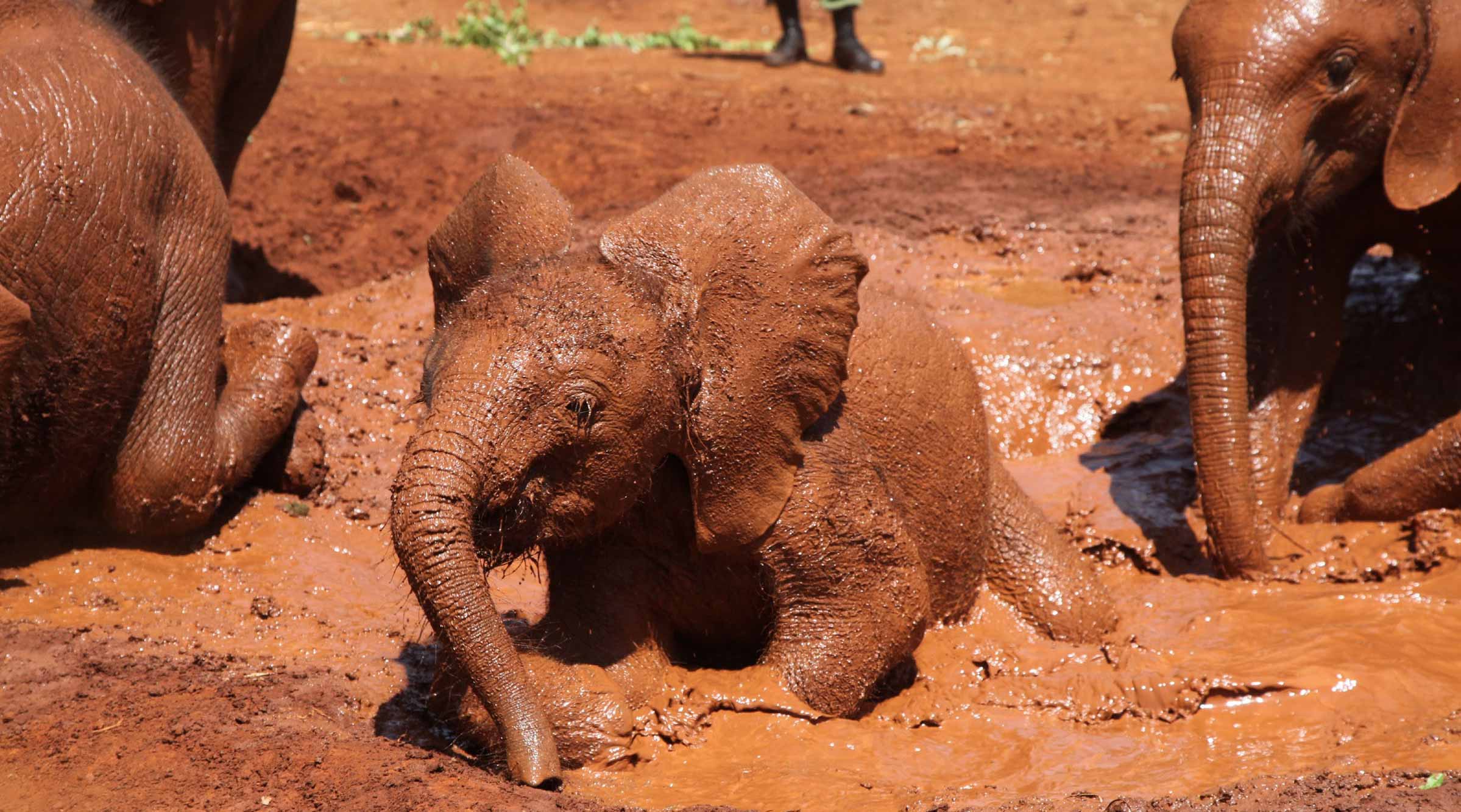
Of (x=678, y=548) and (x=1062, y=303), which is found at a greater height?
(x=1062, y=303)

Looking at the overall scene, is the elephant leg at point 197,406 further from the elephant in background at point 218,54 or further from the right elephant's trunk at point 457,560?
the right elephant's trunk at point 457,560

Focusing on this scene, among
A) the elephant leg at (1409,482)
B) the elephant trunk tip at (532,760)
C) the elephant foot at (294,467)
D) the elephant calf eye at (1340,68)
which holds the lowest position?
the elephant foot at (294,467)

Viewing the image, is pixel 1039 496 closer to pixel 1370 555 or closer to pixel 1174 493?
pixel 1174 493

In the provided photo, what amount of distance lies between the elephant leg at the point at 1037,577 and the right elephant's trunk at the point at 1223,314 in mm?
781

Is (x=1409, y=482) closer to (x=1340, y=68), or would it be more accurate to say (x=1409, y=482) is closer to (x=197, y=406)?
(x=1340, y=68)

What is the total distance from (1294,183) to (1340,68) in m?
0.52

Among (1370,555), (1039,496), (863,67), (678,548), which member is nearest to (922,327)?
(678,548)

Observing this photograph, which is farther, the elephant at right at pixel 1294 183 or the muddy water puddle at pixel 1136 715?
the elephant at right at pixel 1294 183

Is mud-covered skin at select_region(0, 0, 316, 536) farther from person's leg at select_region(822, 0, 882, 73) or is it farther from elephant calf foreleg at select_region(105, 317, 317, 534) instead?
person's leg at select_region(822, 0, 882, 73)

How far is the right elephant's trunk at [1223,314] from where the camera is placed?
677 centimetres

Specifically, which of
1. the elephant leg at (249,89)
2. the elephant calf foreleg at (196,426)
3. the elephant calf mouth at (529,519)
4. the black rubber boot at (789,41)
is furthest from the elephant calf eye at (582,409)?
the black rubber boot at (789,41)

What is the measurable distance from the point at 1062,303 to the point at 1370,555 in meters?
2.62

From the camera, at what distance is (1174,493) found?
25.4 ft

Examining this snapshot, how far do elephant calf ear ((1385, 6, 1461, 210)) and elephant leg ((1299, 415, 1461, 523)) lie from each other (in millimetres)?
1043
